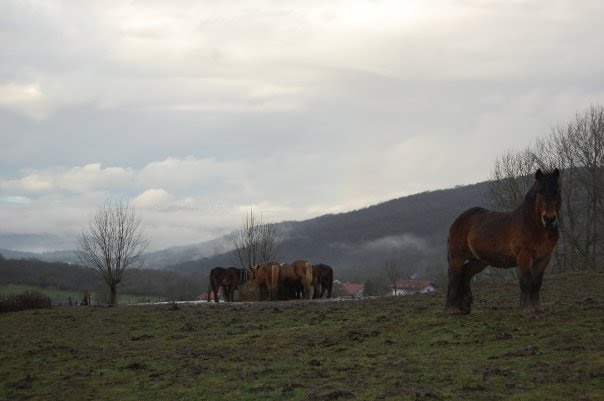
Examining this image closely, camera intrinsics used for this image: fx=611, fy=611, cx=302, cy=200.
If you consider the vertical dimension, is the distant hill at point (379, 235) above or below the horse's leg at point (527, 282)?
above

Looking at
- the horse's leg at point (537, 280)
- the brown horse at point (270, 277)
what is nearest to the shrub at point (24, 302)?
the brown horse at point (270, 277)

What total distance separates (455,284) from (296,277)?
16363 mm

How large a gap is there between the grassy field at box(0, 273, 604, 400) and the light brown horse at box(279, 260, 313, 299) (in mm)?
10800

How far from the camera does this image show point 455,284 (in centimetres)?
1362

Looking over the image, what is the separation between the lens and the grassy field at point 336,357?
790 centimetres

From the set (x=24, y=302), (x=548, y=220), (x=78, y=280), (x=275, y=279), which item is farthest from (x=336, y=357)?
(x=78, y=280)

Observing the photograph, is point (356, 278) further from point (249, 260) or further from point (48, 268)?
point (249, 260)

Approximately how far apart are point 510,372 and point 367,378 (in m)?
1.96

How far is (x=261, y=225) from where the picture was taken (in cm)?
4841

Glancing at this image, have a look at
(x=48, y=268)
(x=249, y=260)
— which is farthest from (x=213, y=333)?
(x=48, y=268)

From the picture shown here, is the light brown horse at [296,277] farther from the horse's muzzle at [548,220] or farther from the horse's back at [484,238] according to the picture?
the horse's muzzle at [548,220]

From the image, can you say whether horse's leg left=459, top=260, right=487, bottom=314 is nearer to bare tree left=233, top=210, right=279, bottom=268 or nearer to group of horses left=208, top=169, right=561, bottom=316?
group of horses left=208, top=169, right=561, bottom=316

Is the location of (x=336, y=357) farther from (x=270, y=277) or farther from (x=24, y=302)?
(x=24, y=302)

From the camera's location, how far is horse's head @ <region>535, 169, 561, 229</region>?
11.0 meters
